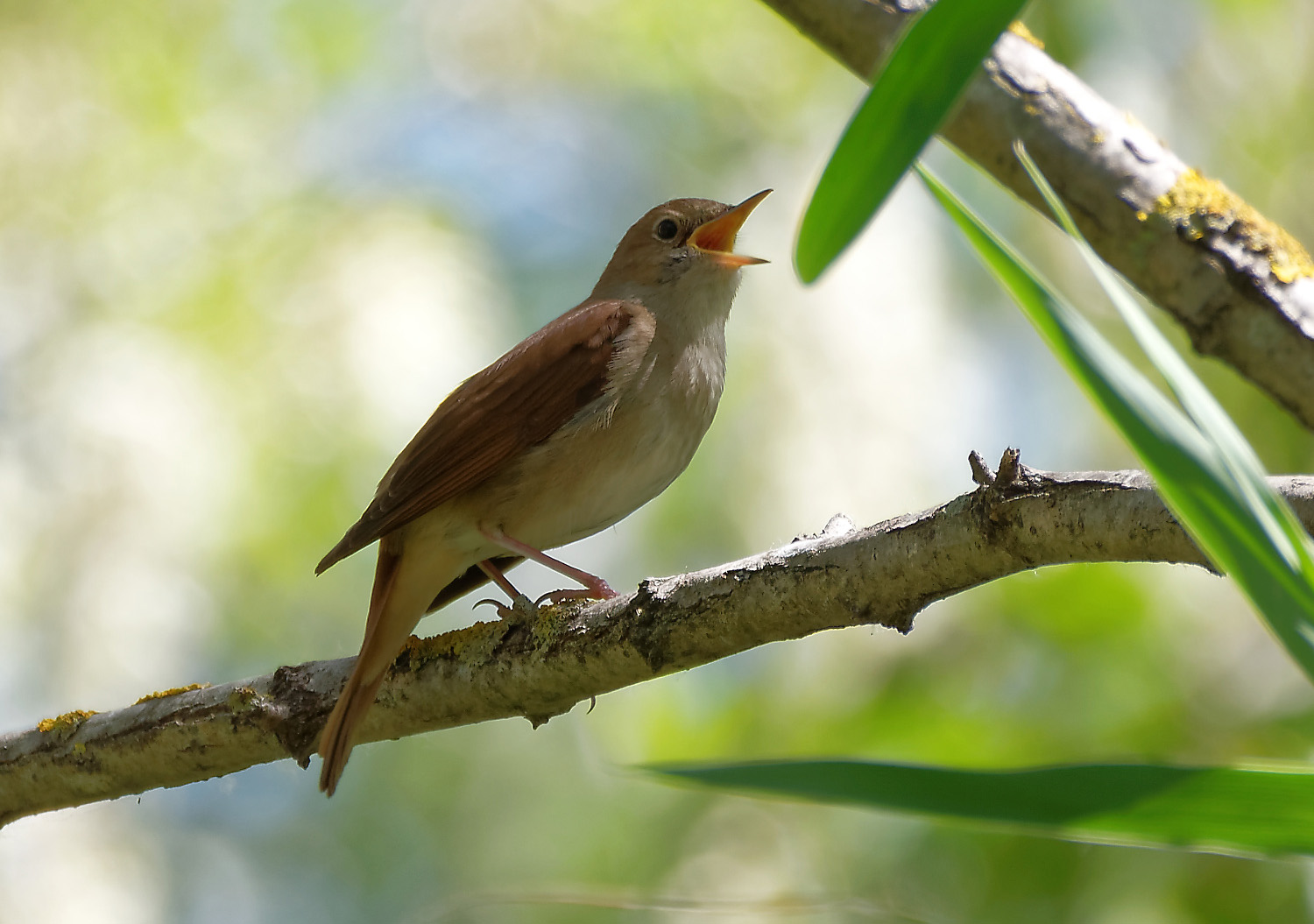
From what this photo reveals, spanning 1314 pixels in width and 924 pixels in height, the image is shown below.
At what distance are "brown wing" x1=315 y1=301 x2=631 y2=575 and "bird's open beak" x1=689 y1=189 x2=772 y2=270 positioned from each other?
631 mm

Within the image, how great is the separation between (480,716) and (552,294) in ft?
16.8

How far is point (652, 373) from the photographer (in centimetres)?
400

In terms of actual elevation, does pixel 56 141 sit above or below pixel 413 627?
above

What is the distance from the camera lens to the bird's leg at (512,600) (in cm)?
318

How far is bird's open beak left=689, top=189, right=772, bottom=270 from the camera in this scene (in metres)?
4.51

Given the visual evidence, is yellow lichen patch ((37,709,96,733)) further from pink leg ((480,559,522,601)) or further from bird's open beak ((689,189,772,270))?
bird's open beak ((689,189,772,270))

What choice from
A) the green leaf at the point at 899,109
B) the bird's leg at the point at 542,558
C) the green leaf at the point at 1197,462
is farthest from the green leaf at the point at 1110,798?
the bird's leg at the point at 542,558

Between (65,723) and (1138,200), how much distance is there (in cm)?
361

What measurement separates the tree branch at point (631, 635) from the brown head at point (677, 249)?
5.83 ft

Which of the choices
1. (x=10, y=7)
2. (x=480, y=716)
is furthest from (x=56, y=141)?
(x=480, y=716)

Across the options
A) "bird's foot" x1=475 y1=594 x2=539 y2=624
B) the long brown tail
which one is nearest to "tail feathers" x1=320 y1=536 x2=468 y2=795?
the long brown tail

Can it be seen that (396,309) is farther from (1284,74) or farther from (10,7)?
(1284,74)

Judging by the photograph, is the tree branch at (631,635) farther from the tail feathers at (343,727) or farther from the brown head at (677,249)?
the brown head at (677,249)

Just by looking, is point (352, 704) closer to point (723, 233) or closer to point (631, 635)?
point (631, 635)
